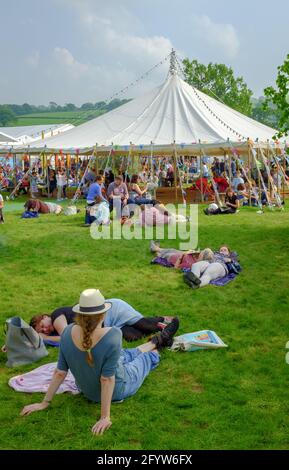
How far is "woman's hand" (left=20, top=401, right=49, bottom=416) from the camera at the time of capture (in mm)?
4153

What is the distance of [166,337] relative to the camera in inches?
209

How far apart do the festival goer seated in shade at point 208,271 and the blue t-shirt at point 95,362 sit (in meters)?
3.70

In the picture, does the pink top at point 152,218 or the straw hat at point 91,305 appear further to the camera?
the pink top at point 152,218

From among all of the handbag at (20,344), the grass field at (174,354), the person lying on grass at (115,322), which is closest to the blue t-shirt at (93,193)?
the grass field at (174,354)

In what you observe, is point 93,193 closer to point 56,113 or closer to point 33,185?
point 33,185

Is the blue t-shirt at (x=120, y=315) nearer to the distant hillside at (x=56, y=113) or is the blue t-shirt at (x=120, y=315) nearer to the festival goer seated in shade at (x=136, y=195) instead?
the festival goer seated in shade at (x=136, y=195)

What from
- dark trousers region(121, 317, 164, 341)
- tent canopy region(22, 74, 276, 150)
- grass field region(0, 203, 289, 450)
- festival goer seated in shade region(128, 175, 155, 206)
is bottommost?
grass field region(0, 203, 289, 450)

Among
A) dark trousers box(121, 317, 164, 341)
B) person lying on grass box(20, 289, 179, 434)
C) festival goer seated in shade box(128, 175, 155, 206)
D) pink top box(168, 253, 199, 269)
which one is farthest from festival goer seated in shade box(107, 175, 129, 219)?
person lying on grass box(20, 289, 179, 434)

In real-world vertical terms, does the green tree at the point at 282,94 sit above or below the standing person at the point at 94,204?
above

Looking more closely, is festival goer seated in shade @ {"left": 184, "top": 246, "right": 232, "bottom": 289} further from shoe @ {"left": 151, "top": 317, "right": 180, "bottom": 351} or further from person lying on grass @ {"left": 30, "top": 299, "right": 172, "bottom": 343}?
shoe @ {"left": 151, "top": 317, "right": 180, "bottom": 351}

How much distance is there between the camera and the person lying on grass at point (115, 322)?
5.44 metres

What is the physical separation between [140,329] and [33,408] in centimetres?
177

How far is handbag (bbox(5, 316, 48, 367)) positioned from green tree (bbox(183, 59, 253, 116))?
49848 millimetres
